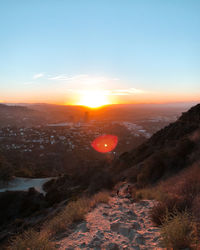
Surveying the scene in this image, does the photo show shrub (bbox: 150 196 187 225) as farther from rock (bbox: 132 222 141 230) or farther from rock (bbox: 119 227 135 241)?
rock (bbox: 119 227 135 241)

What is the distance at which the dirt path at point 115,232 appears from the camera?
3.37 metres

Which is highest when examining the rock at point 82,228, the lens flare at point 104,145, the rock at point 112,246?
the rock at point 112,246

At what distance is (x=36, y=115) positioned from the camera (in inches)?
6791

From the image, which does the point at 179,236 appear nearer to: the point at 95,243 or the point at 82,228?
the point at 95,243

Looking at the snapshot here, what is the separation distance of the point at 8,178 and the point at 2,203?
936 cm

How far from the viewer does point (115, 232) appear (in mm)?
3930

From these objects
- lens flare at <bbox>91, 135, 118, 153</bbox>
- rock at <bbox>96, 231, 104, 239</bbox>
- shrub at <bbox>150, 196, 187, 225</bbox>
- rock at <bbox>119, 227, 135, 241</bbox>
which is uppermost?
shrub at <bbox>150, 196, 187, 225</bbox>

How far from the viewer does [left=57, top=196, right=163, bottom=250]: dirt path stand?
337 cm

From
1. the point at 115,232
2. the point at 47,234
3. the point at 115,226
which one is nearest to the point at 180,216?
the point at 115,232

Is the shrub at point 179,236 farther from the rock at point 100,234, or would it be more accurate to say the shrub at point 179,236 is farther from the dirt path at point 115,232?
the rock at point 100,234

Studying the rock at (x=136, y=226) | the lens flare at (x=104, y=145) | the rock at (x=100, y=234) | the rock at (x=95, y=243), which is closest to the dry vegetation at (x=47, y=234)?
the rock at (x=95, y=243)

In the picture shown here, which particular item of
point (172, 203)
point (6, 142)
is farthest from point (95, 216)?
point (6, 142)

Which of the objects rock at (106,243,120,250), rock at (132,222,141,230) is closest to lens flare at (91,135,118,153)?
rock at (132,222,141,230)

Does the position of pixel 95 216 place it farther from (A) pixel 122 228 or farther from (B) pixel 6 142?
(B) pixel 6 142
